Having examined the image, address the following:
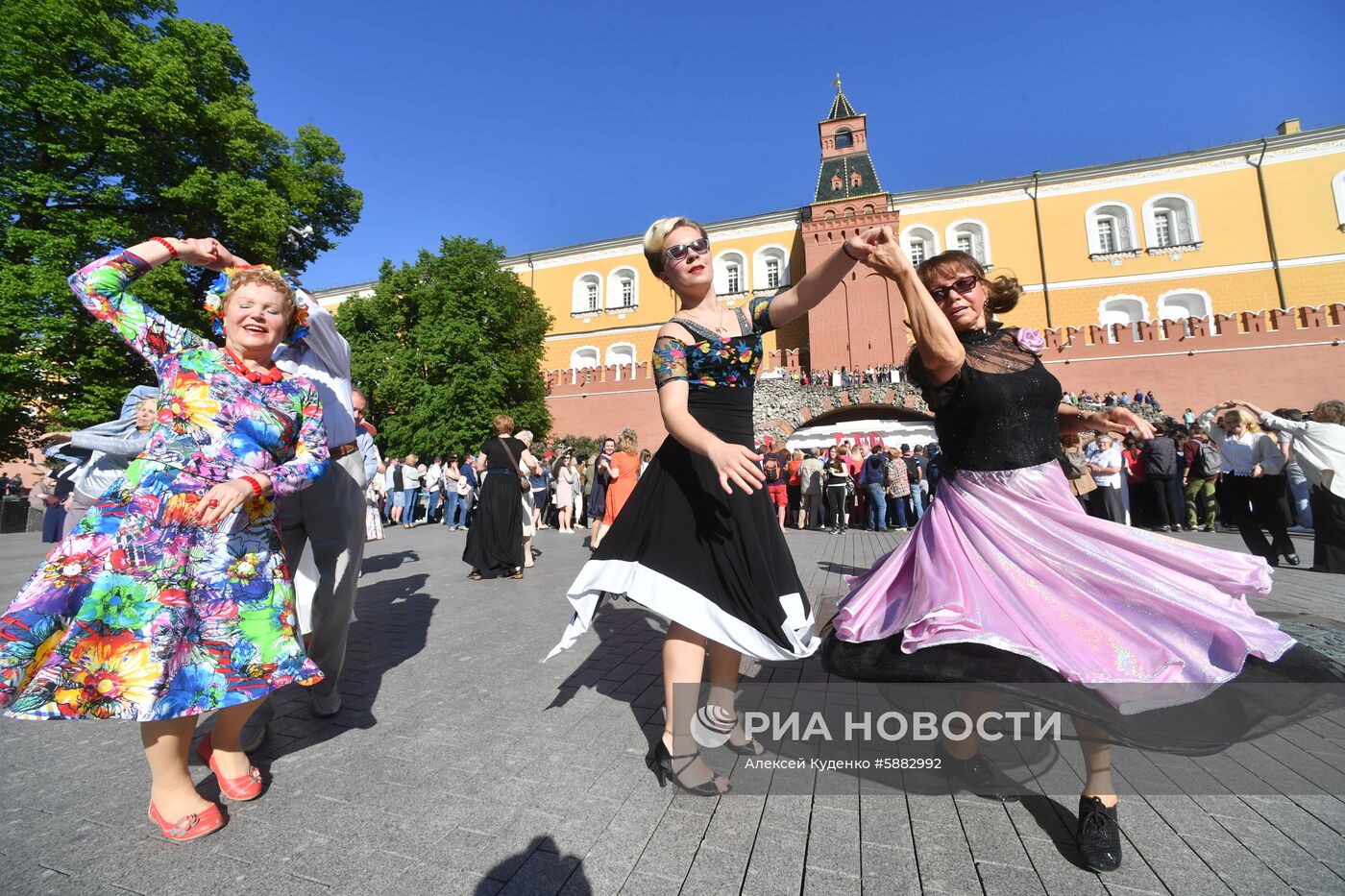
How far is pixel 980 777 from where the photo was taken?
2.24 metres

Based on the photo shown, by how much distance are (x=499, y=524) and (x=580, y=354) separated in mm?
32857

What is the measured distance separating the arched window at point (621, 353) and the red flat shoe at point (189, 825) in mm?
36003

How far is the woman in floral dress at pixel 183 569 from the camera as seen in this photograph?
6.03 ft

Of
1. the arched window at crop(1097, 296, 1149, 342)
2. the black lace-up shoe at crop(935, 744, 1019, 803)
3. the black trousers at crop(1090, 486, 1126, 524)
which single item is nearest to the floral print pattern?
the black lace-up shoe at crop(935, 744, 1019, 803)

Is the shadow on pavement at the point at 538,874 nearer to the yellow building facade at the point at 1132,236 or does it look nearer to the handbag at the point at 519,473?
the handbag at the point at 519,473

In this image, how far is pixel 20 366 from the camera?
13117mm

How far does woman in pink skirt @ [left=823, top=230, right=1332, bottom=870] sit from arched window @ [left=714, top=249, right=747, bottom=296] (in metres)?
35.7

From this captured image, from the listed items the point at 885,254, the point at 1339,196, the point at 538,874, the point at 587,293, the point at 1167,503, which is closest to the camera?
the point at 538,874

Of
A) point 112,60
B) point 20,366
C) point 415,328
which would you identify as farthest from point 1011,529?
point 415,328

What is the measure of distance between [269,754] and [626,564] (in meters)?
1.86

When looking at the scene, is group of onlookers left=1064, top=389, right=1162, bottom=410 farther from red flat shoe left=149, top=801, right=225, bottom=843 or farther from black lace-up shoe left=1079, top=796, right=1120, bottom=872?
red flat shoe left=149, top=801, right=225, bottom=843

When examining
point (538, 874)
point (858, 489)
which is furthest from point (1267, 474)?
point (538, 874)

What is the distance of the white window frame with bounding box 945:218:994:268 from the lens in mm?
33375

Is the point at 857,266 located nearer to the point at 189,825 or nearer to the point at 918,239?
the point at 918,239
